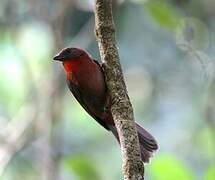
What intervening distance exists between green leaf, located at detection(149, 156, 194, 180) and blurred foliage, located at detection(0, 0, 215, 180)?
0.31 m

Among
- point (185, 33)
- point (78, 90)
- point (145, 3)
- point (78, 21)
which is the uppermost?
point (78, 21)

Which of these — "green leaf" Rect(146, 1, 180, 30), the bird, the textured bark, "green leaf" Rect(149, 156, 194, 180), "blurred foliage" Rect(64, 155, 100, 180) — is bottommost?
the textured bark

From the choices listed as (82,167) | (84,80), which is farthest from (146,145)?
(82,167)

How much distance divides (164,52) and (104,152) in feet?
2.66

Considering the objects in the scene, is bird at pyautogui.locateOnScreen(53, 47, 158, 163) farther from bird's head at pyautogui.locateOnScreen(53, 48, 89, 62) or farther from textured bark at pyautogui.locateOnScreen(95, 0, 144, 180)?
textured bark at pyautogui.locateOnScreen(95, 0, 144, 180)

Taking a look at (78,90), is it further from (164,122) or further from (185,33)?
(164,122)

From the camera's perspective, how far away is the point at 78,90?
191 centimetres

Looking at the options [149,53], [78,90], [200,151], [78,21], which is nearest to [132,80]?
[149,53]

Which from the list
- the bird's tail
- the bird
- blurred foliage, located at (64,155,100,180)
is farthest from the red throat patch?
blurred foliage, located at (64,155,100,180)

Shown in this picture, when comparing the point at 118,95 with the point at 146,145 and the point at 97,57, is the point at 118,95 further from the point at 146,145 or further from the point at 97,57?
the point at 97,57

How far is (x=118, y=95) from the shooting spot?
5.26 ft

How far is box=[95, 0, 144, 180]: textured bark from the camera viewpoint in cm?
147

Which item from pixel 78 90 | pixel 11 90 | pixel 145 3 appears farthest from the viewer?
pixel 11 90

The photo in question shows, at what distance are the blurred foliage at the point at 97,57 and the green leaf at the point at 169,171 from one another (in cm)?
31
